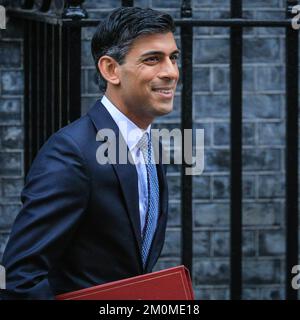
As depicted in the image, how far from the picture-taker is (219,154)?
569 cm

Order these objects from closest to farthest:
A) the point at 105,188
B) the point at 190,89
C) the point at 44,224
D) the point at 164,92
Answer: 1. the point at 44,224
2. the point at 105,188
3. the point at 164,92
4. the point at 190,89

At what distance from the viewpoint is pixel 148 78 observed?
3291mm

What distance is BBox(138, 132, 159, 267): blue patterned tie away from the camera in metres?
3.32

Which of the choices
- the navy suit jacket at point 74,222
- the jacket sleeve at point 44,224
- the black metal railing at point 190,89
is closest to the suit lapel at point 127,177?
the navy suit jacket at point 74,222

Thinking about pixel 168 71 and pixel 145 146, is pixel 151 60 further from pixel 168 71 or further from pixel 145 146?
pixel 145 146

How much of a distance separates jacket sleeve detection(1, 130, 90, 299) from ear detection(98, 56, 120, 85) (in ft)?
1.07

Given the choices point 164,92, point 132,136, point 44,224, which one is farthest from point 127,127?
point 44,224

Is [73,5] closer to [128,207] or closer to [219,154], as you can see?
[128,207]

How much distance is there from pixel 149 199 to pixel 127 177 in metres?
0.14

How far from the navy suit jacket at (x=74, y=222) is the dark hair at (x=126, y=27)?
0.19 metres

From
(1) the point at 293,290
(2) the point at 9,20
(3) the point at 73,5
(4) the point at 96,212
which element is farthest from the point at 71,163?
(2) the point at 9,20

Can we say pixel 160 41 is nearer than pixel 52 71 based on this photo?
Yes

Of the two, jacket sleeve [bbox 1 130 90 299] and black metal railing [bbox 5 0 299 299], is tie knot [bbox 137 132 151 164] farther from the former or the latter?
black metal railing [bbox 5 0 299 299]
